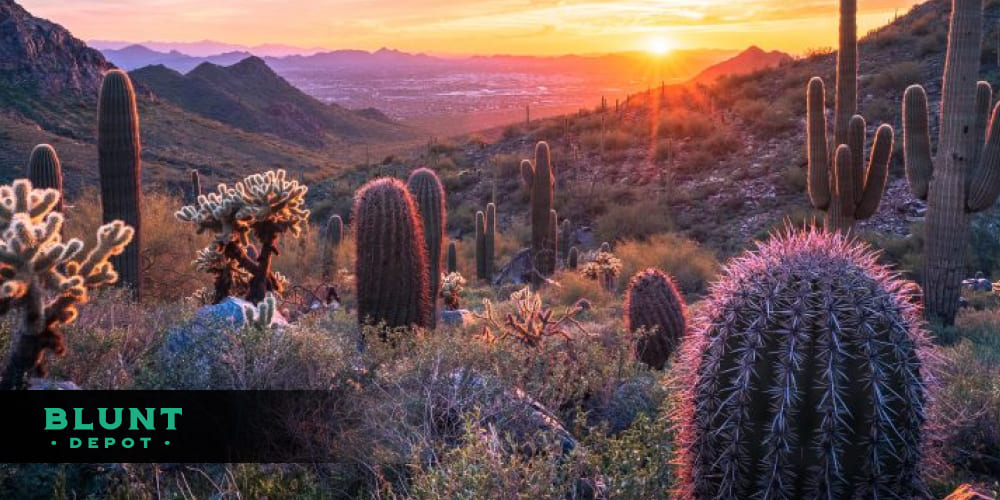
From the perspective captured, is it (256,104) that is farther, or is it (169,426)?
(256,104)

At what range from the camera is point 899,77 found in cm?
2778

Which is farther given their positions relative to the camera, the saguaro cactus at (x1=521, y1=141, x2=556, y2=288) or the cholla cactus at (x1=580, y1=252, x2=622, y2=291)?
the saguaro cactus at (x1=521, y1=141, x2=556, y2=288)

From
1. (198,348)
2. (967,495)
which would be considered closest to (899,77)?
(198,348)

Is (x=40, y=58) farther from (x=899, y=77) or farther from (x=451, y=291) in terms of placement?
(x=899, y=77)

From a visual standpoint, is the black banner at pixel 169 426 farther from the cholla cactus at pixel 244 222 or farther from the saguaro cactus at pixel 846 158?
the saguaro cactus at pixel 846 158

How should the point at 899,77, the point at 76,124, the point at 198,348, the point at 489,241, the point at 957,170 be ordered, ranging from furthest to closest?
the point at 76,124 < the point at 899,77 < the point at 489,241 < the point at 957,170 < the point at 198,348

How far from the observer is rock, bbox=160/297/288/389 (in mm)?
5082

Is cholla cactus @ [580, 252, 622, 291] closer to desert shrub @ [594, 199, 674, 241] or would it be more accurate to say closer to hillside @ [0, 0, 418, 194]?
desert shrub @ [594, 199, 674, 241]

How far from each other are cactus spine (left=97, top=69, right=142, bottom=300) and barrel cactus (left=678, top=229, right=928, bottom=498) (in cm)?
905

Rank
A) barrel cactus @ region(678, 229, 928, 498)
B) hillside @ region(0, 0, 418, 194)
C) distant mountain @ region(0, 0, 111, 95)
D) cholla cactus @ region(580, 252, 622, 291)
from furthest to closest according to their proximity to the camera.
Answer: distant mountain @ region(0, 0, 111, 95)
hillside @ region(0, 0, 418, 194)
cholla cactus @ region(580, 252, 622, 291)
barrel cactus @ region(678, 229, 928, 498)

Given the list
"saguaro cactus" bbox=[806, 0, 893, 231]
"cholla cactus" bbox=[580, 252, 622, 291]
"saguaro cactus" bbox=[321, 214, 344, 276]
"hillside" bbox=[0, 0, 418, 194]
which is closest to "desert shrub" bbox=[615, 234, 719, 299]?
"cholla cactus" bbox=[580, 252, 622, 291]

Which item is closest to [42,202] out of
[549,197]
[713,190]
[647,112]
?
[549,197]

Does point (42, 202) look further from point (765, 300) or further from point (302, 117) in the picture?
point (302, 117)

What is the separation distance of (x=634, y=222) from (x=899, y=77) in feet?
41.8
